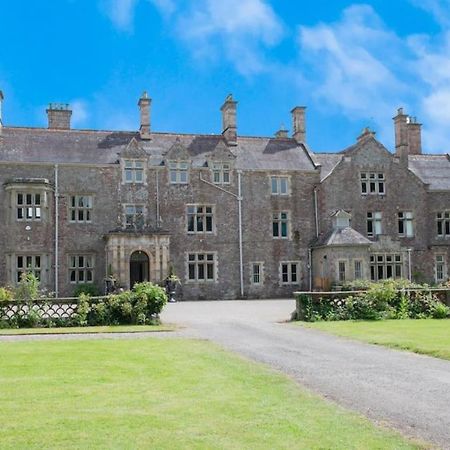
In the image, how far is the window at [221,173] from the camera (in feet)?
136

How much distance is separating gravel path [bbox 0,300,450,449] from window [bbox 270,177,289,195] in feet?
68.1

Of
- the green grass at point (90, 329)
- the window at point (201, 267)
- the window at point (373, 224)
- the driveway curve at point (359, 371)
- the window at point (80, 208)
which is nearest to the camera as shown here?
the driveway curve at point (359, 371)

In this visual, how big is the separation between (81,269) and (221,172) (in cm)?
1036

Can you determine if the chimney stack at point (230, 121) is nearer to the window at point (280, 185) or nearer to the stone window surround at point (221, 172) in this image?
the stone window surround at point (221, 172)

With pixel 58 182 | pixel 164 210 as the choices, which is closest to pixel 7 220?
pixel 58 182

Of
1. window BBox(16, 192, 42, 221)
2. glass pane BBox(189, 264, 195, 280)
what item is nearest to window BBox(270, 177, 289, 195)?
glass pane BBox(189, 264, 195, 280)

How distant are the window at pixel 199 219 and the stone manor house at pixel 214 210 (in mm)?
68

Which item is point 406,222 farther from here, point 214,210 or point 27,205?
point 27,205

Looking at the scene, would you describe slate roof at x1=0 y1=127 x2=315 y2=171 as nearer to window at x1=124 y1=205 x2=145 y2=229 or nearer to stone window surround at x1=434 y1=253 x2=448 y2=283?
window at x1=124 y1=205 x2=145 y2=229

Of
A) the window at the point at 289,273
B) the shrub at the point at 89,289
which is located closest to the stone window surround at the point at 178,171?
the shrub at the point at 89,289

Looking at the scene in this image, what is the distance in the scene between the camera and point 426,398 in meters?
9.22

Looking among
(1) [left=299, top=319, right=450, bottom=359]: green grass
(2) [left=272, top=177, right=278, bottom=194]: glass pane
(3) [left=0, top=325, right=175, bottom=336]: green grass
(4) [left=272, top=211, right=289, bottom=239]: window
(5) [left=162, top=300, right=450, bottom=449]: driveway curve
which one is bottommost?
(5) [left=162, top=300, right=450, bottom=449]: driveway curve

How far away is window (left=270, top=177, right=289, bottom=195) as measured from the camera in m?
42.3

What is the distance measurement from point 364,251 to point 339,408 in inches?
1234
